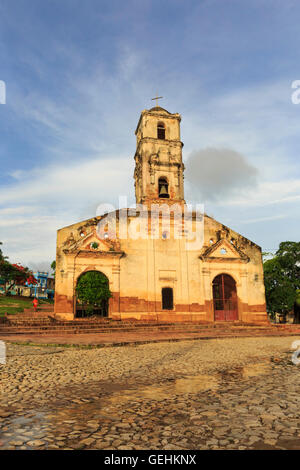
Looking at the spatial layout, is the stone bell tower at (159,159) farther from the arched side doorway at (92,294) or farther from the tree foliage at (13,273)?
the tree foliage at (13,273)

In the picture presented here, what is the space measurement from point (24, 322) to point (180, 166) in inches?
659

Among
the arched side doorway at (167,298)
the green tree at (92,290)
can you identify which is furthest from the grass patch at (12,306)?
the arched side doorway at (167,298)

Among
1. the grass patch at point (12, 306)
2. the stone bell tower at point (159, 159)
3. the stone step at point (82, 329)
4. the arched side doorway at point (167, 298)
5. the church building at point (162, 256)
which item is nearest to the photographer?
the stone step at point (82, 329)

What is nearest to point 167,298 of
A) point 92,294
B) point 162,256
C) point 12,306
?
point 162,256

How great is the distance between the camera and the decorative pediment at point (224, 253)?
82.0 ft

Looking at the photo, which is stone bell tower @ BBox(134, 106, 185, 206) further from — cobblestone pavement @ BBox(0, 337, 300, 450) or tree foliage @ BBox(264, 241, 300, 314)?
cobblestone pavement @ BBox(0, 337, 300, 450)

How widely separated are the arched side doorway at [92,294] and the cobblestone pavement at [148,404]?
40.0ft

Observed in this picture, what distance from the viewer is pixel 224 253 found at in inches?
1004

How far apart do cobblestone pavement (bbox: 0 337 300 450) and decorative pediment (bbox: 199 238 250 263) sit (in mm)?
15879

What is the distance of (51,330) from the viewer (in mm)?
17109

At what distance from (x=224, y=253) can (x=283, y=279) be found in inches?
406

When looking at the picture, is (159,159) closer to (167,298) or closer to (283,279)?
(167,298)
